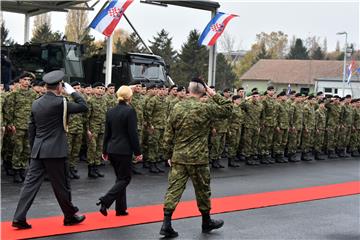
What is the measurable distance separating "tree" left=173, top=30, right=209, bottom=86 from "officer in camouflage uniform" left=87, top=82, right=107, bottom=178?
38577 mm

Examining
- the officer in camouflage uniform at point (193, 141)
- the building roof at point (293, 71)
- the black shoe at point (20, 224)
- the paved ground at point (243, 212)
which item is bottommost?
the paved ground at point (243, 212)

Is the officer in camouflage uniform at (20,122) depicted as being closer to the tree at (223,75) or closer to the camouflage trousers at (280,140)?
the camouflage trousers at (280,140)

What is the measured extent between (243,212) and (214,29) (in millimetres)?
12323

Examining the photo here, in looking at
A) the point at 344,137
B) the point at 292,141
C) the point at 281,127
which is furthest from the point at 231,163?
the point at 344,137

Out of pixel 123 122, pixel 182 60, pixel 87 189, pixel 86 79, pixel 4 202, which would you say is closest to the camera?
pixel 123 122

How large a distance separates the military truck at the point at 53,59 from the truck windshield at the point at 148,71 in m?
2.02

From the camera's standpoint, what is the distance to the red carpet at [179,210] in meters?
6.28

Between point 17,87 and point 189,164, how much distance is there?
4.58 metres

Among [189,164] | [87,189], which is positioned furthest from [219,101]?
[87,189]

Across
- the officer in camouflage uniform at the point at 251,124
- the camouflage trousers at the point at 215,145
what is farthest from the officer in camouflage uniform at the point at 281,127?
the camouflage trousers at the point at 215,145

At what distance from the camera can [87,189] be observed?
8.98 m

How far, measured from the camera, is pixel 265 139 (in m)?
13.4

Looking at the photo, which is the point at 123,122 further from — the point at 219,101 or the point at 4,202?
the point at 4,202

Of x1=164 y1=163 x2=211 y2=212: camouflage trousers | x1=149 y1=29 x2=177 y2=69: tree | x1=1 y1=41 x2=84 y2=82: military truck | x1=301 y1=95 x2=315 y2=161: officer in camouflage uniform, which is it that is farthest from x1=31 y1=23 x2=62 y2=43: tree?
x1=164 y1=163 x2=211 y2=212: camouflage trousers
